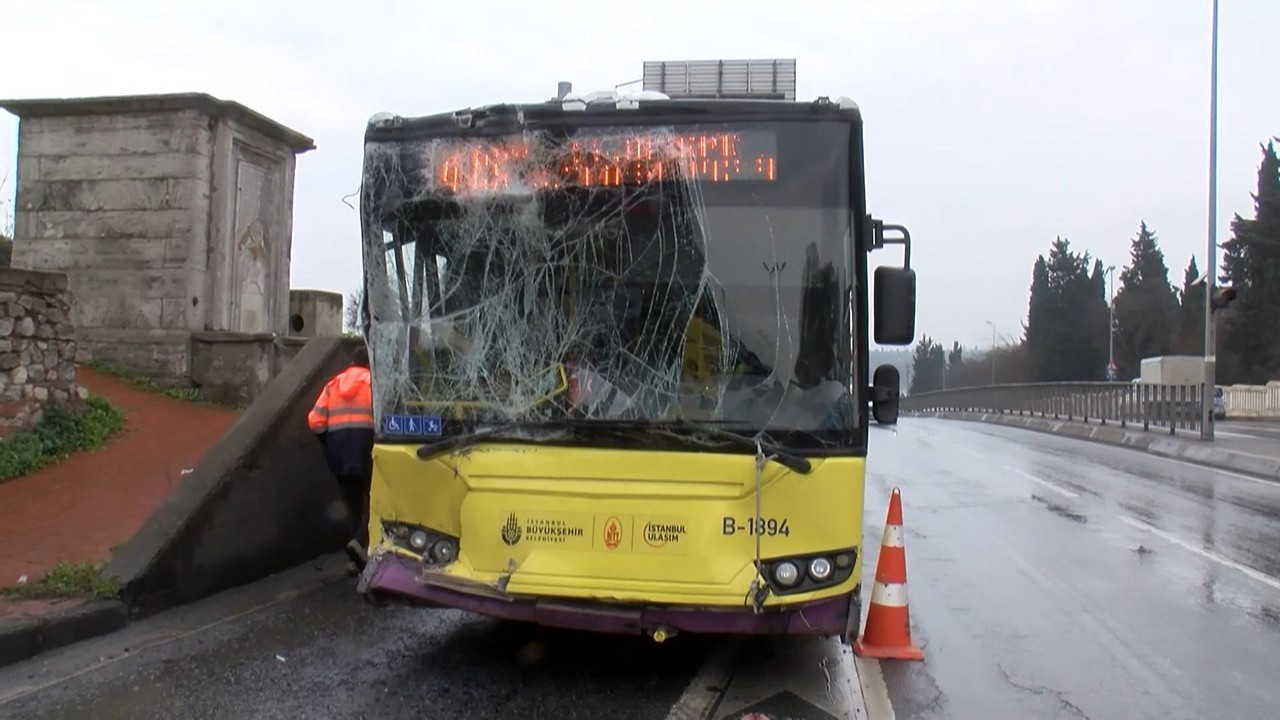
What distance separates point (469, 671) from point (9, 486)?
5118mm

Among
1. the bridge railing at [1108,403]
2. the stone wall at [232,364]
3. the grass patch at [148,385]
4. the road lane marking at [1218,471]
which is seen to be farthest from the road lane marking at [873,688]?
the bridge railing at [1108,403]

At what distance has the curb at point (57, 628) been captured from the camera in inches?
213

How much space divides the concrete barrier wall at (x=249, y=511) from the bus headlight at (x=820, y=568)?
4.20m

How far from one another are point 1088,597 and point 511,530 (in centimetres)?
480

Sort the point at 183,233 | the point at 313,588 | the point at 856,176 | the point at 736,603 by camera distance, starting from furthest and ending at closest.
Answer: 1. the point at 183,233
2. the point at 313,588
3. the point at 856,176
4. the point at 736,603

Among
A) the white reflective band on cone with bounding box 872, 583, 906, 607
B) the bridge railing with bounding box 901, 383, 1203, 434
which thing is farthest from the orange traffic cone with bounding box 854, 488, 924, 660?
the bridge railing with bounding box 901, 383, 1203, 434

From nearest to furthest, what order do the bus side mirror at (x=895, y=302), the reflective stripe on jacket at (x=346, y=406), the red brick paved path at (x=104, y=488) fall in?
the bus side mirror at (x=895, y=302), the red brick paved path at (x=104, y=488), the reflective stripe on jacket at (x=346, y=406)

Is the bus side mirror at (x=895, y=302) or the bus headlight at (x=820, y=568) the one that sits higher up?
the bus side mirror at (x=895, y=302)

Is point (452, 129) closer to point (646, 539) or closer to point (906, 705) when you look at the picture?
point (646, 539)

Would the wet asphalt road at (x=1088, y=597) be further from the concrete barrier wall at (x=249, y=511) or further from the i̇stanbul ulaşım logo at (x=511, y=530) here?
the concrete barrier wall at (x=249, y=511)

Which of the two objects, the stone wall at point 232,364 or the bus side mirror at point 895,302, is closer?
the bus side mirror at point 895,302

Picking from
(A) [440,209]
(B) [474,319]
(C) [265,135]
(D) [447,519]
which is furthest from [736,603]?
(C) [265,135]

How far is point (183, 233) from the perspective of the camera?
1206cm

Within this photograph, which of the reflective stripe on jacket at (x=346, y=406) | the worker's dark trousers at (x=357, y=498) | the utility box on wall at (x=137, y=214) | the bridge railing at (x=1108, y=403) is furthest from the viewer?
the bridge railing at (x=1108, y=403)
